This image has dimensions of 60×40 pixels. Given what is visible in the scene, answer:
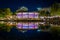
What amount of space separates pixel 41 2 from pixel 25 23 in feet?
1.15

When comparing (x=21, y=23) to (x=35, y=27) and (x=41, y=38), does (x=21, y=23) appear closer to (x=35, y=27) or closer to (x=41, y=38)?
(x=35, y=27)

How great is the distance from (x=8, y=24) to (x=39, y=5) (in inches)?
19.0

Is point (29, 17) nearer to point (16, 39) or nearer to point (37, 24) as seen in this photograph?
point (37, 24)

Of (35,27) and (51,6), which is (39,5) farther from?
(35,27)

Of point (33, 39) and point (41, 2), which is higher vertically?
point (41, 2)

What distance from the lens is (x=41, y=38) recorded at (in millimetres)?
2193

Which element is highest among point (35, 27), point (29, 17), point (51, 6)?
point (51, 6)

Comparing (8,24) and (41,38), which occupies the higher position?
(8,24)

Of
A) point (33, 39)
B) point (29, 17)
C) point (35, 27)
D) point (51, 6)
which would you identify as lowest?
point (33, 39)

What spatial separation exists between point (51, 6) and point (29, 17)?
0.32 m

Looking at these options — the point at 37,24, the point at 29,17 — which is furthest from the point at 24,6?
the point at 37,24

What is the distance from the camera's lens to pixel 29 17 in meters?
2.22

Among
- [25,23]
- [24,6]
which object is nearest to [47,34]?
[25,23]

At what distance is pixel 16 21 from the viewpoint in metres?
2.23
